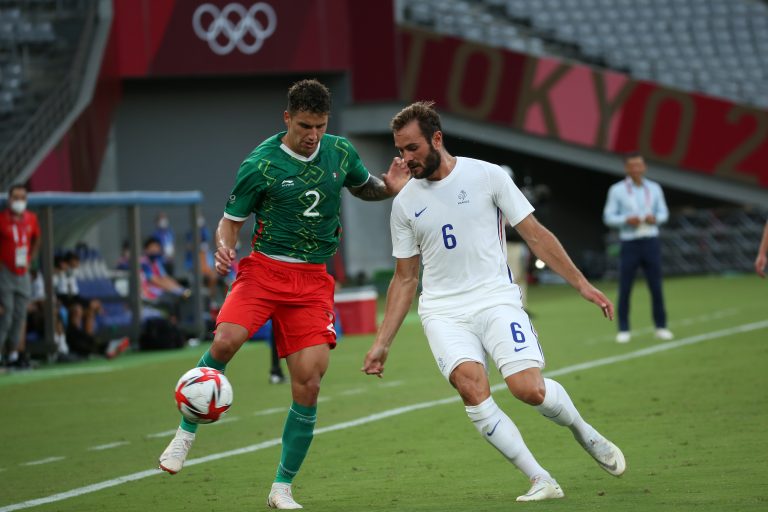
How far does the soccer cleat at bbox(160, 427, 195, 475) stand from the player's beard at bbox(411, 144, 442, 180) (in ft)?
6.65

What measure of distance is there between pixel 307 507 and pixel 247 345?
13440 millimetres

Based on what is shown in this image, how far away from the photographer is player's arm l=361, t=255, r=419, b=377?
8000mm

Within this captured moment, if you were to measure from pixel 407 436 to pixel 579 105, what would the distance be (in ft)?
82.8

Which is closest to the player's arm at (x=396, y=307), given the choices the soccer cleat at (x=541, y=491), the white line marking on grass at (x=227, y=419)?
the soccer cleat at (x=541, y=491)

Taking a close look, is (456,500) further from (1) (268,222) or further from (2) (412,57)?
(2) (412,57)

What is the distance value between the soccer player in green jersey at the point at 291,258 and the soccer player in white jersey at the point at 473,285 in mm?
483

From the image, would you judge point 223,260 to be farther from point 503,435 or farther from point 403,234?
point 503,435

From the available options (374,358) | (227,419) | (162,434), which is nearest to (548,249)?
(374,358)

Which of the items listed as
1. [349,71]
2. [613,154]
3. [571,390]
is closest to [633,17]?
[613,154]

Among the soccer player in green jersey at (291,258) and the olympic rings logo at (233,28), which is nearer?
the soccer player in green jersey at (291,258)

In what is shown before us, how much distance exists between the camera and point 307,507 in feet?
26.7

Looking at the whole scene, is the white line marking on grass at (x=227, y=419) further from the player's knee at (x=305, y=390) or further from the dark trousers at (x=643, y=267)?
the dark trousers at (x=643, y=267)

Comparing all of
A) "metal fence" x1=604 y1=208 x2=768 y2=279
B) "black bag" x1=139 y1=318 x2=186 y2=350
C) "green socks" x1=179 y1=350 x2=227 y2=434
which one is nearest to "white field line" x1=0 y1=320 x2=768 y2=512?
"green socks" x1=179 y1=350 x2=227 y2=434

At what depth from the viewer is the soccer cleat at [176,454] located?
8180mm
